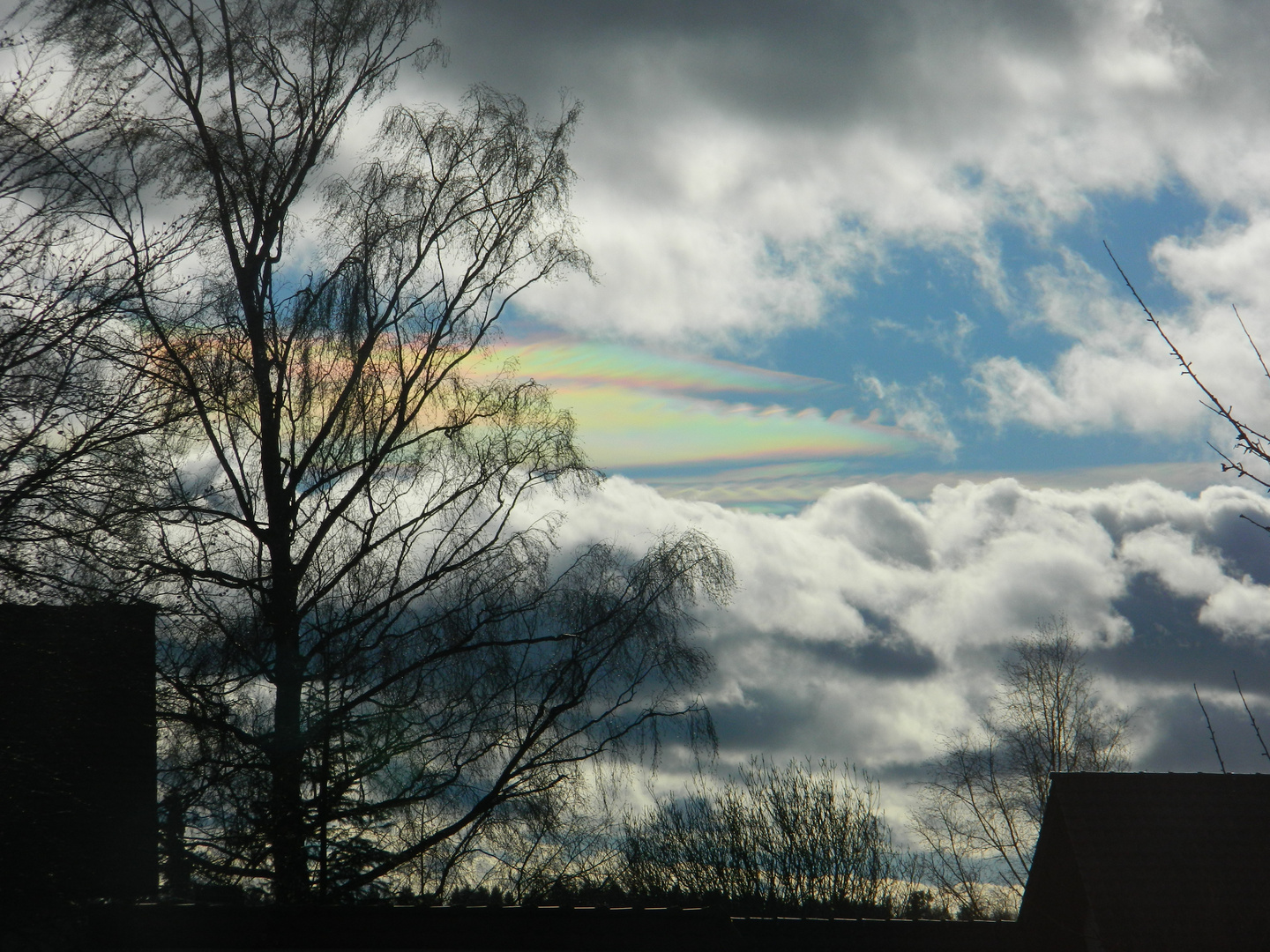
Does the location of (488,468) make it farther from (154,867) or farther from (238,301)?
(154,867)

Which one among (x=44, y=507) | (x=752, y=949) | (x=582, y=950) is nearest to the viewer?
(x=44, y=507)

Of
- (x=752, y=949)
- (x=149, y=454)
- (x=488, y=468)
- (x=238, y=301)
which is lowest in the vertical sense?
(x=752, y=949)

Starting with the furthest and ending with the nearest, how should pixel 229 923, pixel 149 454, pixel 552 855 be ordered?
pixel 552 855, pixel 229 923, pixel 149 454

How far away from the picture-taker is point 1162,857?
13016 millimetres

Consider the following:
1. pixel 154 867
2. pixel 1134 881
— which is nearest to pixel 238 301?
pixel 154 867

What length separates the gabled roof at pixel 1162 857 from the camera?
12.4 meters

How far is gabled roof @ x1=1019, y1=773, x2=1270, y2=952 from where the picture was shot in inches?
487

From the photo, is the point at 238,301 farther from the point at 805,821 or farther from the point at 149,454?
the point at 805,821

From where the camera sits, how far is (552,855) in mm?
14938

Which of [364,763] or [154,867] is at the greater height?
[364,763]

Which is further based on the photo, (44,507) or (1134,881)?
(1134,881)

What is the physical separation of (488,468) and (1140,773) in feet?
31.8

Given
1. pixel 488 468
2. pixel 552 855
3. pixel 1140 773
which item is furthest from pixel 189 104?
pixel 1140 773

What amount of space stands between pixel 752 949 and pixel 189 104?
1290 centimetres
